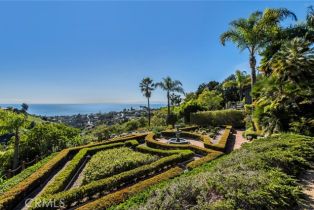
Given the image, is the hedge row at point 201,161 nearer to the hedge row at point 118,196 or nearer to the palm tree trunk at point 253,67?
the hedge row at point 118,196

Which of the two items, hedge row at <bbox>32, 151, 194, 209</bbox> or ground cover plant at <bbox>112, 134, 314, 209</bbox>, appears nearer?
ground cover plant at <bbox>112, 134, 314, 209</bbox>

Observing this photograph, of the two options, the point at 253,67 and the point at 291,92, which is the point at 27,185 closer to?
the point at 291,92

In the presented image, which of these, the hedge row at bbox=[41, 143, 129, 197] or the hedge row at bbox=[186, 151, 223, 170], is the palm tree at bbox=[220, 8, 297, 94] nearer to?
the hedge row at bbox=[186, 151, 223, 170]

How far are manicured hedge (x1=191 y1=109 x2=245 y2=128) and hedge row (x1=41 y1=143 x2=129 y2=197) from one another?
1665cm

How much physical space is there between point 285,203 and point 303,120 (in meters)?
10.8

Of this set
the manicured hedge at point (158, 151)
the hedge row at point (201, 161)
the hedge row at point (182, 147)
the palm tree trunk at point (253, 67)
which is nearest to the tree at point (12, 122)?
the manicured hedge at point (158, 151)

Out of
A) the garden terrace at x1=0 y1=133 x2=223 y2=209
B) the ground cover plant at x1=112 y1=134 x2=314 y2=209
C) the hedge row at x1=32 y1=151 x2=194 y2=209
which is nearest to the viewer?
the ground cover plant at x1=112 y1=134 x2=314 y2=209

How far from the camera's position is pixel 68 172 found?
13.4 meters

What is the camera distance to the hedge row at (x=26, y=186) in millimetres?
10084

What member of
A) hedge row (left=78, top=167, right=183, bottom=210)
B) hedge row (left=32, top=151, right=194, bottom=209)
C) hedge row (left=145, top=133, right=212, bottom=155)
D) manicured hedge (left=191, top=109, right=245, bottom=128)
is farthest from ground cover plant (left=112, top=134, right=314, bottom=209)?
manicured hedge (left=191, top=109, right=245, bottom=128)

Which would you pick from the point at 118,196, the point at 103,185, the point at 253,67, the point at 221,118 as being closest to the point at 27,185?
the point at 103,185

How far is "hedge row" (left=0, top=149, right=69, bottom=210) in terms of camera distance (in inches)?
397

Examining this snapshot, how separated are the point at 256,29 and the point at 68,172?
61.6 ft

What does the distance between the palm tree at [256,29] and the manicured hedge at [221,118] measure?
13.6 metres
